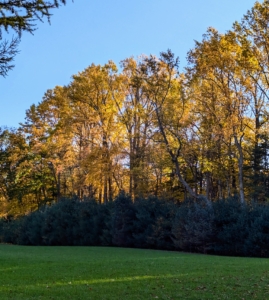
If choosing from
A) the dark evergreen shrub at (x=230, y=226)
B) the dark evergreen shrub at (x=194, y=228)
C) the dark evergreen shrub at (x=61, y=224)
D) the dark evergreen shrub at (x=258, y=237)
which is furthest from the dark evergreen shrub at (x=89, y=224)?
the dark evergreen shrub at (x=258, y=237)

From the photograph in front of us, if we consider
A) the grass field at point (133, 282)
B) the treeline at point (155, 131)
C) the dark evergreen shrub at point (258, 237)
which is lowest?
the grass field at point (133, 282)

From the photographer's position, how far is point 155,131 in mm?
33094

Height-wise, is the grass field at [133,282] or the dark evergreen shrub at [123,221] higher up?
the dark evergreen shrub at [123,221]

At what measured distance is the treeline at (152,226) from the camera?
20.6 meters

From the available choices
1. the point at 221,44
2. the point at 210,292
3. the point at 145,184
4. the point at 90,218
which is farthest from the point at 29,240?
the point at 210,292

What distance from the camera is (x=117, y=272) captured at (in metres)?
10.8

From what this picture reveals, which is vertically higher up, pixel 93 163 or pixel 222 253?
pixel 93 163

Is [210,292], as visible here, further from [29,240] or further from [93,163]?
[29,240]

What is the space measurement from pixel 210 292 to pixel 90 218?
23.1 m

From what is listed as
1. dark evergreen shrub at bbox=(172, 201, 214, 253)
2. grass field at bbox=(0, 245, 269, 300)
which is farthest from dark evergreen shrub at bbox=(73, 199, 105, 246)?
grass field at bbox=(0, 245, 269, 300)

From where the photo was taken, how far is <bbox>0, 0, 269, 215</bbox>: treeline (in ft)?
88.5

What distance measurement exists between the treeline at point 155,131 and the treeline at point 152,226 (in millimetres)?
2781

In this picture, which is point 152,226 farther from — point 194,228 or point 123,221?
point 194,228

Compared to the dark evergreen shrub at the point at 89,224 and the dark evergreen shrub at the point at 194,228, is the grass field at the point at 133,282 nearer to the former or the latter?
the dark evergreen shrub at the point at 194,228
